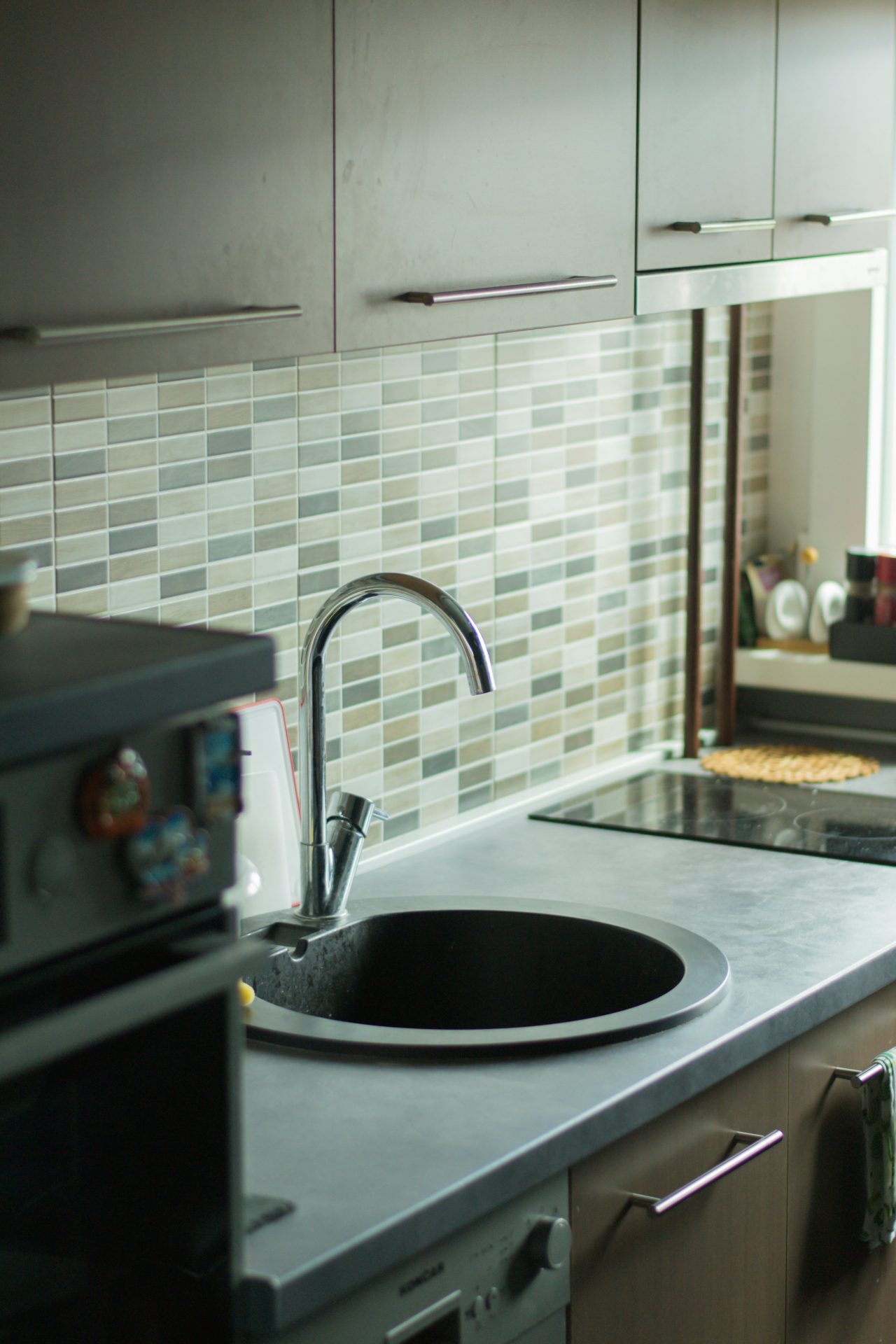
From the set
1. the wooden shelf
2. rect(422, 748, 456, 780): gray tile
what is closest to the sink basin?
rect(422, 748, 456, 780): gray tile

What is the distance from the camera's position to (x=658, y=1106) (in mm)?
1605

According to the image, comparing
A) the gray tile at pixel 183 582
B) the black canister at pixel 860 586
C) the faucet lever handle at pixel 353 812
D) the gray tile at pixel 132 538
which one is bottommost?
the faucet lever handle at pixel 353 812

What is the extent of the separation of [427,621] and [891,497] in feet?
3.67

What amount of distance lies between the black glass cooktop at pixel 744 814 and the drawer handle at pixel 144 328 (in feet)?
3.63

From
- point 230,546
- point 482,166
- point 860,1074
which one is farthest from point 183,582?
point 860,1074

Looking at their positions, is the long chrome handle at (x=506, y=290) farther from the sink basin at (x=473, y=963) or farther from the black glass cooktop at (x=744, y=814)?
the black glass cooktop at (x=744, y=814)

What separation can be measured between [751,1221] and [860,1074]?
0.21 metres

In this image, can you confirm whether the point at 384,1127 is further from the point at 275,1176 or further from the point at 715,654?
the point at 715,654

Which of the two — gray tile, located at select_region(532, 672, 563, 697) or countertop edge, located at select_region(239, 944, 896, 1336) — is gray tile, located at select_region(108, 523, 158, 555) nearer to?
countertop edge, located at select_region(239, 944, 896, 1336)

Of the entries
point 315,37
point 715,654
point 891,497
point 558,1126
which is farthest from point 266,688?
point 891,497

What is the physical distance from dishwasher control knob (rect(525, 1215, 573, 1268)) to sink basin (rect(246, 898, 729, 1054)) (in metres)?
0.40

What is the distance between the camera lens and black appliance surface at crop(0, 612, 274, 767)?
0.98 metres

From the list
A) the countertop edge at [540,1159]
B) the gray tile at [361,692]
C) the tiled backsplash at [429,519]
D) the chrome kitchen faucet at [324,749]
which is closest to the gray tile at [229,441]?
the tiled backsplash at [429,519]

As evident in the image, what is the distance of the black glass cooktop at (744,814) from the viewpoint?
236 centimetres
